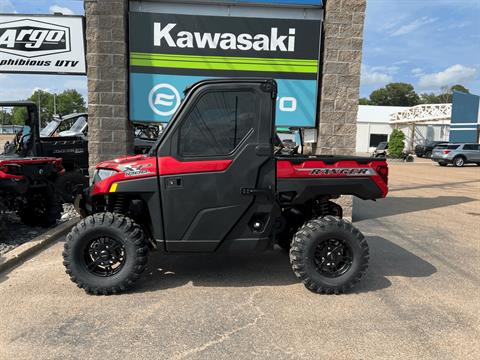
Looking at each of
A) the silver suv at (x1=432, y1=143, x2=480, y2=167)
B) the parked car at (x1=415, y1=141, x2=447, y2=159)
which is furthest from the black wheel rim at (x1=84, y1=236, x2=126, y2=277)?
the parked car at (x1=415, y1=141, x2=447, y2=159)

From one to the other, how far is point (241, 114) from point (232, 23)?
394 centimetres

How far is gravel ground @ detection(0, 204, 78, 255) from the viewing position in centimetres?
605

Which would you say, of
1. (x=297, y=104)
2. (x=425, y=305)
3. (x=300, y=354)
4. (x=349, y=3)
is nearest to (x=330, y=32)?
(x=349, y=3)

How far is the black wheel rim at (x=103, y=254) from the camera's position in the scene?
4254mm

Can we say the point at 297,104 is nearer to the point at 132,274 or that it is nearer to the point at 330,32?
the point at 330,32

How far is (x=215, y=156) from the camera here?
4.16 metres

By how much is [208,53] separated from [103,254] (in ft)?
15.1

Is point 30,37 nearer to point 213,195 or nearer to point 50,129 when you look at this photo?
point 50,129

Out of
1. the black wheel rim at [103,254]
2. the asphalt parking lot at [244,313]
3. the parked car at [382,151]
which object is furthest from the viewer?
the parked car at [382,151]

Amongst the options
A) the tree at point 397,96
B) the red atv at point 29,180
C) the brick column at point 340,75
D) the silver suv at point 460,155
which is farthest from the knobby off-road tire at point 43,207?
the tree at point 397,96

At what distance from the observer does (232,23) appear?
295 inches

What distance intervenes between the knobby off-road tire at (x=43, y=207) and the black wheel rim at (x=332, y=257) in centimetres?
480

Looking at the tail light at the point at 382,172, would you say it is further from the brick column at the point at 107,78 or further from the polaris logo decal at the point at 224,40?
the brick column at the point at 107,78

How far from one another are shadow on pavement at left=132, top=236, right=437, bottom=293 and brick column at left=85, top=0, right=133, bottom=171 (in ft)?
10.2
